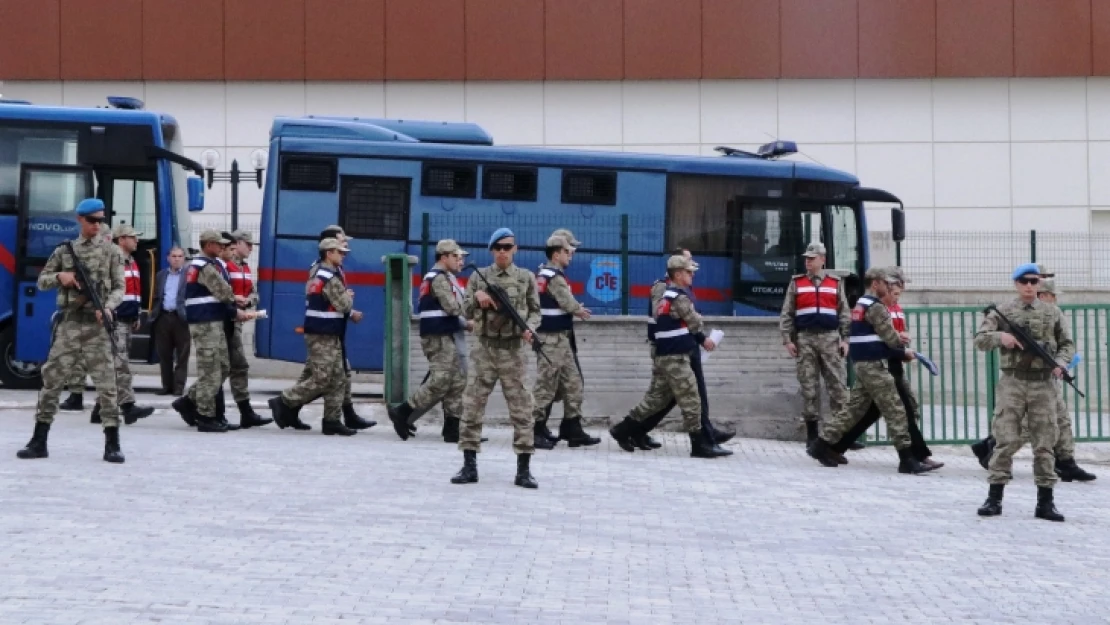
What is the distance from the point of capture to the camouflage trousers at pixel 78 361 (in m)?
11.6

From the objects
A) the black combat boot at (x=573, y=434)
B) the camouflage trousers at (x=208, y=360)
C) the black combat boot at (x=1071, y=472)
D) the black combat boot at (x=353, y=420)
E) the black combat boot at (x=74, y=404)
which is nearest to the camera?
the black combat boot at (x=1071, y=472)

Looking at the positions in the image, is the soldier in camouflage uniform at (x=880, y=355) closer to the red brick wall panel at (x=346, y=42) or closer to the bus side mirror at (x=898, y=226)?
the bus side mirror at (x=898, y=226)

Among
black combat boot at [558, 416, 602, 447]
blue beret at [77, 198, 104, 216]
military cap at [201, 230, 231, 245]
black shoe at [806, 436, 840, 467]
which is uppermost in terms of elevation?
blue beret at [77, 198, 104, 216]

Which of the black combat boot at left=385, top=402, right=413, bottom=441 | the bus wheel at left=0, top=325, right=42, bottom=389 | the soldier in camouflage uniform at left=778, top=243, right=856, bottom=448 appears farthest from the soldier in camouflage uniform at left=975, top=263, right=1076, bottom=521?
the bus wheel at left=0, top=325, right=42, bottom=389

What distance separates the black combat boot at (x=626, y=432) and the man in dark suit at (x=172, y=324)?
517cm

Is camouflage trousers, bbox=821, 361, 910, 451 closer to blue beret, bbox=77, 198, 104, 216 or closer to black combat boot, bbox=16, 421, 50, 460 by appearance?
blue beret, bbox=77, 198, 104, 216

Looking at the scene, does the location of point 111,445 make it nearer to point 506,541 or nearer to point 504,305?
point 504,305

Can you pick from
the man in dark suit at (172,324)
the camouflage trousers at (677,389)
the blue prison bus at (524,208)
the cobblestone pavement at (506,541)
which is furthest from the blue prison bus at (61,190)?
the camouflage trousers at (677,389)

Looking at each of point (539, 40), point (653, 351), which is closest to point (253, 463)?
point (653, 351)

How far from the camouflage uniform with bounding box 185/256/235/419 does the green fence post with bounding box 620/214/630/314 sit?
4.79 metres

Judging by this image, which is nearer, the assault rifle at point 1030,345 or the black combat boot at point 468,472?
the assault rifle at point 1030,345

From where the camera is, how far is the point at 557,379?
1427 centimetres

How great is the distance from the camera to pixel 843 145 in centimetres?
2897

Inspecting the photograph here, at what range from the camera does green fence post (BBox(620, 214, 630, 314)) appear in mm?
17859
